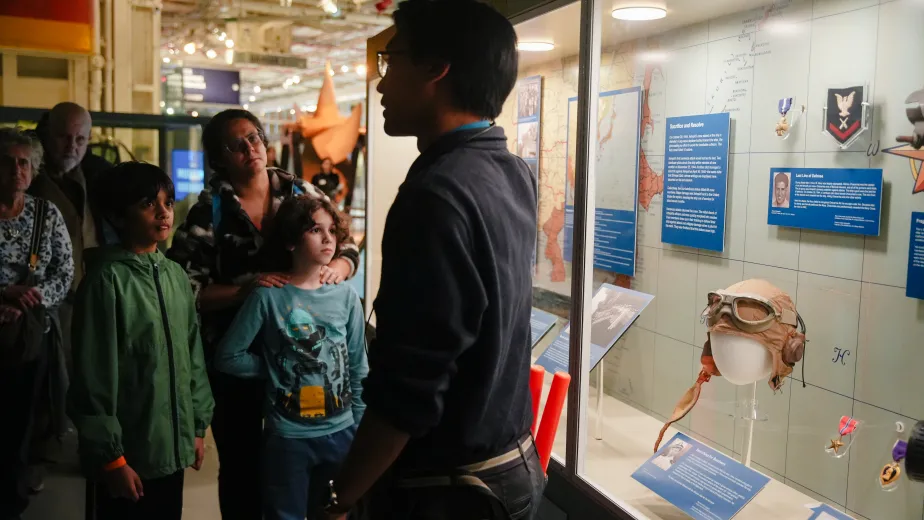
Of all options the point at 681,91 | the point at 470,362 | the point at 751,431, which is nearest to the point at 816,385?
the point at 751,431

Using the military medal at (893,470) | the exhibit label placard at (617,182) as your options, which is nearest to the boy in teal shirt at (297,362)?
the exhibit label placard at (617,182)

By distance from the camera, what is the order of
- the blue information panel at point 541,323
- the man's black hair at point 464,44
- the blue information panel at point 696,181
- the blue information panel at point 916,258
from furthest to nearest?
the blue information panel at point 541,323 < the blue information panel at point 696,181 < the blue information panel at point 916,258 < the man's black hair at point 464,44

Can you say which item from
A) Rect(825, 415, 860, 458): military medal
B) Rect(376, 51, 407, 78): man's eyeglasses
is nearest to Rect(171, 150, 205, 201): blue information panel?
Rect(376, 51, 407, 78): man's eyeglasses

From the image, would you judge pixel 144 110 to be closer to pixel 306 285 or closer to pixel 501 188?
pixel 306 285

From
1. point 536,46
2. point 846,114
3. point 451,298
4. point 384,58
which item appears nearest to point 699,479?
point 846,114

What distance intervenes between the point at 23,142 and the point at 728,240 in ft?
9.04

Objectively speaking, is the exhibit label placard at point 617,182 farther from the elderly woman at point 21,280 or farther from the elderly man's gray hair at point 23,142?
the elderly man's gray hair at point 23,142

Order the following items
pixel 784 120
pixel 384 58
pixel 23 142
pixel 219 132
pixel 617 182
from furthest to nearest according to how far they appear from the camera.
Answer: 1. pixel 23 142
2. pixel 617 182
3. pixel 219 132
4. pixel 784 120
5. pixel 384 58

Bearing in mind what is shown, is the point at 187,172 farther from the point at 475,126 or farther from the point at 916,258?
the point at 916,258

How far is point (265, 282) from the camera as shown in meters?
2.27

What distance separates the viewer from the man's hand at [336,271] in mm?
2346

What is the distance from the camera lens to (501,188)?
1249 mm

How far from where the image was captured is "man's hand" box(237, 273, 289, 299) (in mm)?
2268

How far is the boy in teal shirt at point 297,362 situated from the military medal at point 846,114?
57.7 inches
